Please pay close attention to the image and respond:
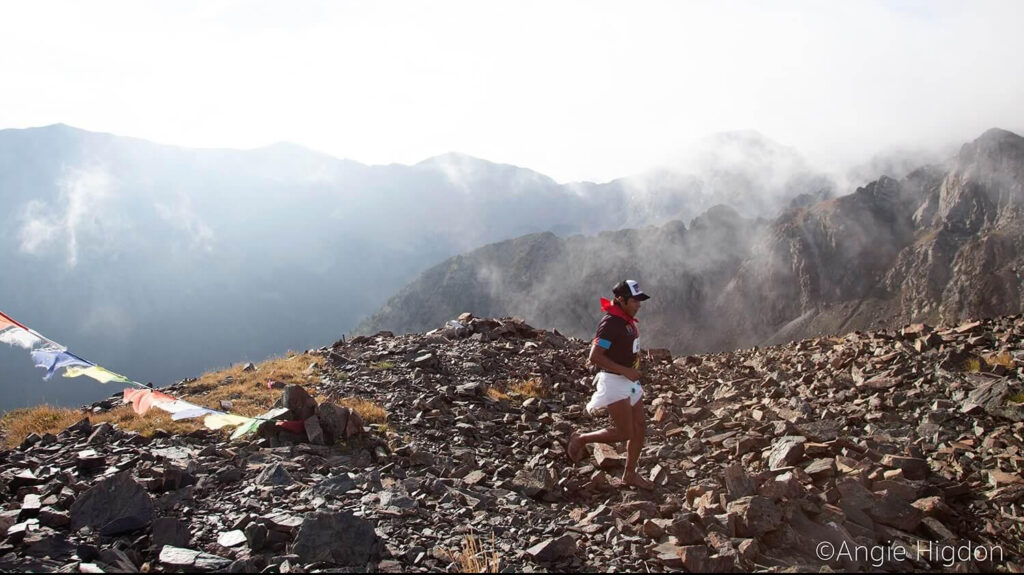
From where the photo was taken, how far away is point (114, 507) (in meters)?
5.14

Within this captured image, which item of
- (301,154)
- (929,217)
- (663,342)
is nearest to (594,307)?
(663,342)

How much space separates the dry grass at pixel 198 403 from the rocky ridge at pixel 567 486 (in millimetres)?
504

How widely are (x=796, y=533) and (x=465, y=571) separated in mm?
3115

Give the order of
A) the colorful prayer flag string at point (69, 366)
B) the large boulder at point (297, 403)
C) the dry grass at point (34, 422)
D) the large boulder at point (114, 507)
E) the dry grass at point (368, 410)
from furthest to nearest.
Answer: the dry grass at point (368, 410) < the colorful prayer flag string at point (69, 366) < the dry grass at point (34, 422) < the large boulder at point (297, 403) < the large boulder at point (114, 507)

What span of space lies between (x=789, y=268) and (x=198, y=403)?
13873 cm

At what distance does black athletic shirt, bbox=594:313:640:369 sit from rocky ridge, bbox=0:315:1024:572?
1.52m

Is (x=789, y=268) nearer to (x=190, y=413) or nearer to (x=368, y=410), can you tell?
(x=368, y=410)

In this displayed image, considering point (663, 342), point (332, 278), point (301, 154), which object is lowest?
point (663, 342)

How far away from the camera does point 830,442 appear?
697cm

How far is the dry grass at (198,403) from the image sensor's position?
27.7 feet

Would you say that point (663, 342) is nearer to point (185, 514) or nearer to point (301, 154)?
point (301, 154)

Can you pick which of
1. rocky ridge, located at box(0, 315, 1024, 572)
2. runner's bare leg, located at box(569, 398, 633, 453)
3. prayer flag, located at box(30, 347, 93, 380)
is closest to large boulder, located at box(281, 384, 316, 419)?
rocky ridge, located at box(0, 315, 1024, 572)

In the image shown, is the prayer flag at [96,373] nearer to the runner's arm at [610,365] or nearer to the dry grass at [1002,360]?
the runner's arm at [610,365]

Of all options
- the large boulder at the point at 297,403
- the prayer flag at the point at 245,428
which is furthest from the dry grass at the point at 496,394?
the prayer flag at the point at 245,428
